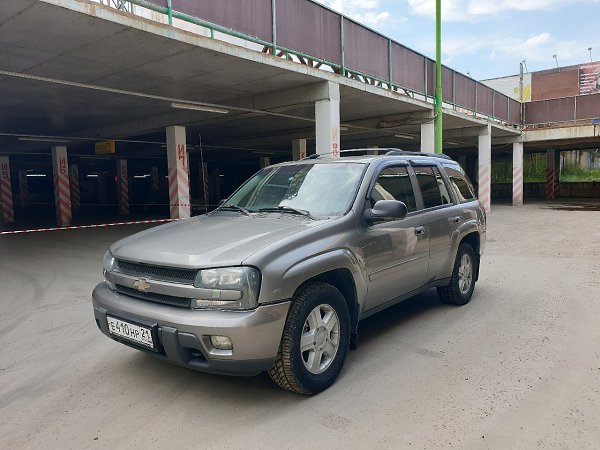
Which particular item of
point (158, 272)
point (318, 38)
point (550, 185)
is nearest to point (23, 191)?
point (318, 38)

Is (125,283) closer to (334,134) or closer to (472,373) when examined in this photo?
(472,373)

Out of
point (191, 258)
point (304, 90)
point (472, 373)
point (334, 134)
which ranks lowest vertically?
point (472, 373)

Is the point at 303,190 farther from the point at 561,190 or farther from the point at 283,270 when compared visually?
the point at 561,190

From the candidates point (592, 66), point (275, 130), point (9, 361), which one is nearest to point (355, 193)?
point (9, 361)

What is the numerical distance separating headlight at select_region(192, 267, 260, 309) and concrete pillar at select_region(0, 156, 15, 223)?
22824 mm

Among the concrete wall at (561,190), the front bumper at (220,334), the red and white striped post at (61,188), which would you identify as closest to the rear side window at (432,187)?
the front bumper at (220,334)

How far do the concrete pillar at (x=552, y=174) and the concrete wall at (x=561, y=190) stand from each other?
1107mm

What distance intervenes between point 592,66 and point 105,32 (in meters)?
51.8

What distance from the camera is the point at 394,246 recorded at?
13.2ft

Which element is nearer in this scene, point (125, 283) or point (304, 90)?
point (125, 283)

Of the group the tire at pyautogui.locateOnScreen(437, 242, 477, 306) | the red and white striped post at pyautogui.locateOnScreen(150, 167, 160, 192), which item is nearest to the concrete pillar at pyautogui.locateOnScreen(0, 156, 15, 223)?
the red and white striped post at pyautogui.locateOnScreen(150, 167, 160, 192)

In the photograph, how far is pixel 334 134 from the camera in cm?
1127

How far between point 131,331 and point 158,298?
31 cm

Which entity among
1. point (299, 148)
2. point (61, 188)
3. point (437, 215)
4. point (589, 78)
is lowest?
point (437, 215)
